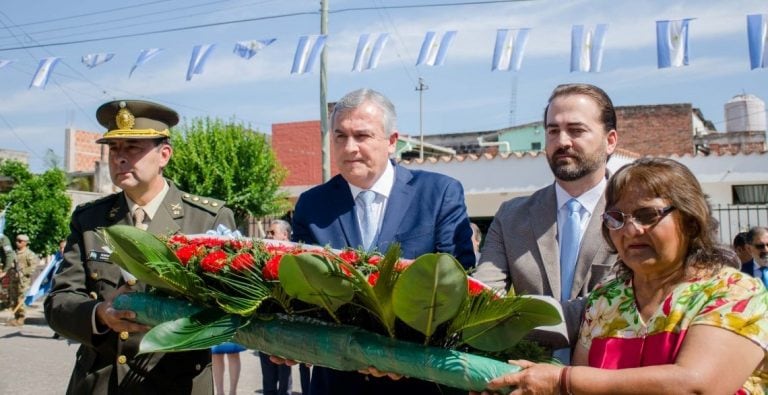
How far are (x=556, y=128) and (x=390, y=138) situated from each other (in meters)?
0.63

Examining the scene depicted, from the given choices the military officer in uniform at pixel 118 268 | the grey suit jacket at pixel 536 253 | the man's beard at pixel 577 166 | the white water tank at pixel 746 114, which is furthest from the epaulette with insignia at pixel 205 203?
the white water tank at pixel 746 114

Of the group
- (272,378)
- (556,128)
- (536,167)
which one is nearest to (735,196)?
(536,167)

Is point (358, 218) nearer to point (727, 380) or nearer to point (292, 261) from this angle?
point (292, 261)

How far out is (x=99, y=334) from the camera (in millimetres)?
2508

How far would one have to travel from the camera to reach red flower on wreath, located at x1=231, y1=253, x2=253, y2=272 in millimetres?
1910

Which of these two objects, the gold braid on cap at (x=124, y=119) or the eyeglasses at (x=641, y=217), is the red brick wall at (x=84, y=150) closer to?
the gold braid on cap at (x=124, y=119)

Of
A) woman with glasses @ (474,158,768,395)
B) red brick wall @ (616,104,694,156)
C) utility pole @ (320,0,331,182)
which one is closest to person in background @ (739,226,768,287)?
woman with glasses @ (474,158,768,395)

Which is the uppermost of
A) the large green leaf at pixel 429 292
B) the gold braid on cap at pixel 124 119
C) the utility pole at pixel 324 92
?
the utility pole at pixel 324 92

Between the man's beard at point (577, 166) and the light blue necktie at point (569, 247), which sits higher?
the man's beard at point (577, 166)

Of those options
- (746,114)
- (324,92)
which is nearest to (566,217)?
(324,92)

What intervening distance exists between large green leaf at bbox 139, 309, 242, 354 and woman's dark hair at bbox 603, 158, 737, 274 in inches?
45.3

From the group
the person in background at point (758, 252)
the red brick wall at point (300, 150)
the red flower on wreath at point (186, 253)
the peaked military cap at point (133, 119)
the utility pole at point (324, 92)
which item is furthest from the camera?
the red brick wall at point (300, 150)

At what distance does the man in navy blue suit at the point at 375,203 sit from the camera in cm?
260

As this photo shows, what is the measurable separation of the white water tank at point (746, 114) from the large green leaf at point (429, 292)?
3024cm
